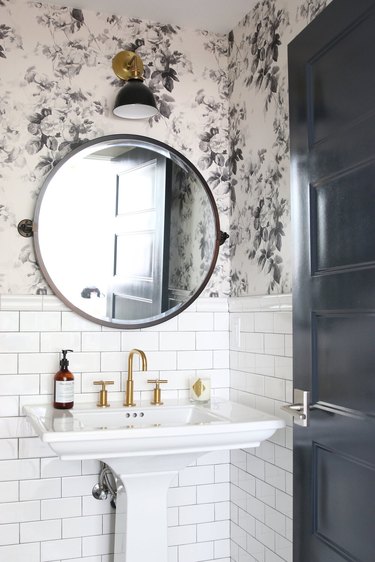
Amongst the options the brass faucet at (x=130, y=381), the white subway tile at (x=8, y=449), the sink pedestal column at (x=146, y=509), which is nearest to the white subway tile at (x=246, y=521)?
the sink pedestal column at (x=146, y=509)

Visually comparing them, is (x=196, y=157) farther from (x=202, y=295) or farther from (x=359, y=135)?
(x=359, y=135)

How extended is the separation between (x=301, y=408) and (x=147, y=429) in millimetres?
507

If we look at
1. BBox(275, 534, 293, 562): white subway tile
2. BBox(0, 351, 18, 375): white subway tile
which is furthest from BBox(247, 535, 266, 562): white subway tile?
BBox(0, 351, 18, 375): white subway tile

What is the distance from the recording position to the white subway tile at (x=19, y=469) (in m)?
2.47

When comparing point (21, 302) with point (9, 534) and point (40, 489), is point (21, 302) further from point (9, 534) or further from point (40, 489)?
point (9, 534)

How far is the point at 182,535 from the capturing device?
2721mm

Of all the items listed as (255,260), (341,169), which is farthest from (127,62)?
(341,169)

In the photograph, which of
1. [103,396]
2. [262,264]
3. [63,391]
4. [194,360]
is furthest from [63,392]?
[262,264]

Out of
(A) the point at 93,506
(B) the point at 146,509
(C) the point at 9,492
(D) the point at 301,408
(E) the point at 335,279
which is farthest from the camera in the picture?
(A) the point at 93,506

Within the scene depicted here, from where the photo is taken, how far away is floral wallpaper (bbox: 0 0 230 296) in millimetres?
2557

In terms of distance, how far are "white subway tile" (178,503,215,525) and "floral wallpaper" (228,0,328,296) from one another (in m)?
0.96

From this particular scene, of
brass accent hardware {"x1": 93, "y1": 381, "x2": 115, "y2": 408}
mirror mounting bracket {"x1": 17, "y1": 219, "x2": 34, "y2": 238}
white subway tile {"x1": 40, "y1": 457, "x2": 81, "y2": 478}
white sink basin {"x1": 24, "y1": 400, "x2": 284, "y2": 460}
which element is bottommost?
white subway tile {"x1": 40, "y1": 457, "x2": 81, "y2": 478}

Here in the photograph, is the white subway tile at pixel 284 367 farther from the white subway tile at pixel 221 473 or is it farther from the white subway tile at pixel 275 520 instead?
the white subway tile at pixel 221 473

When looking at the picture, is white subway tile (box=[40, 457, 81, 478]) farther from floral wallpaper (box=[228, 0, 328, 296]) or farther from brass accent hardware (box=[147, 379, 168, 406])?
floral wallpaper (box=[228, 0, 328, 296])
